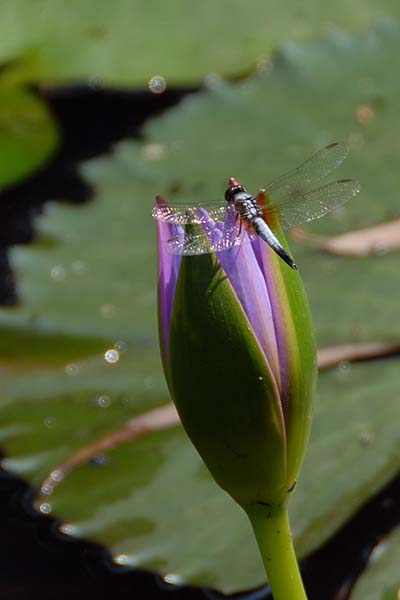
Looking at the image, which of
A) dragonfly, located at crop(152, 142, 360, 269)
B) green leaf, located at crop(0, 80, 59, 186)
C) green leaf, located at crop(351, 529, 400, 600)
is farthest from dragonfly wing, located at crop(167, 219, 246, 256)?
green leaf, located at crop(0, 80, 59, 186)

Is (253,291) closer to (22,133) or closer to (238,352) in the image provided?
(238,352)

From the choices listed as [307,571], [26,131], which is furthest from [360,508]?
[26,131]

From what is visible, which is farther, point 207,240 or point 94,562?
point 94,562

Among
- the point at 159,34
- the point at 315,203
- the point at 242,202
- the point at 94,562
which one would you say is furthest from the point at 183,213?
the point at 159,34

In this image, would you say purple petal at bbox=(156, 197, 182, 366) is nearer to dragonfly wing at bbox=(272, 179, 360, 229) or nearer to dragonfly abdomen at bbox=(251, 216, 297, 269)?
dragonfly abdomen at bbox=(251, 216, 297, 269)

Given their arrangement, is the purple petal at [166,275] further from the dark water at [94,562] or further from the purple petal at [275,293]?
the dark water at [94,562]

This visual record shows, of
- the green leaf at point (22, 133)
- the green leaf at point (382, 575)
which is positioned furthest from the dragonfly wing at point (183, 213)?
the green leaf at point (22, 133)

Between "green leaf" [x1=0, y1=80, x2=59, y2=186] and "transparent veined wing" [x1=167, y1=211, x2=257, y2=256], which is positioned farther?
"green leaf" [x1=0, y1=80, x2=59, y2=186]
